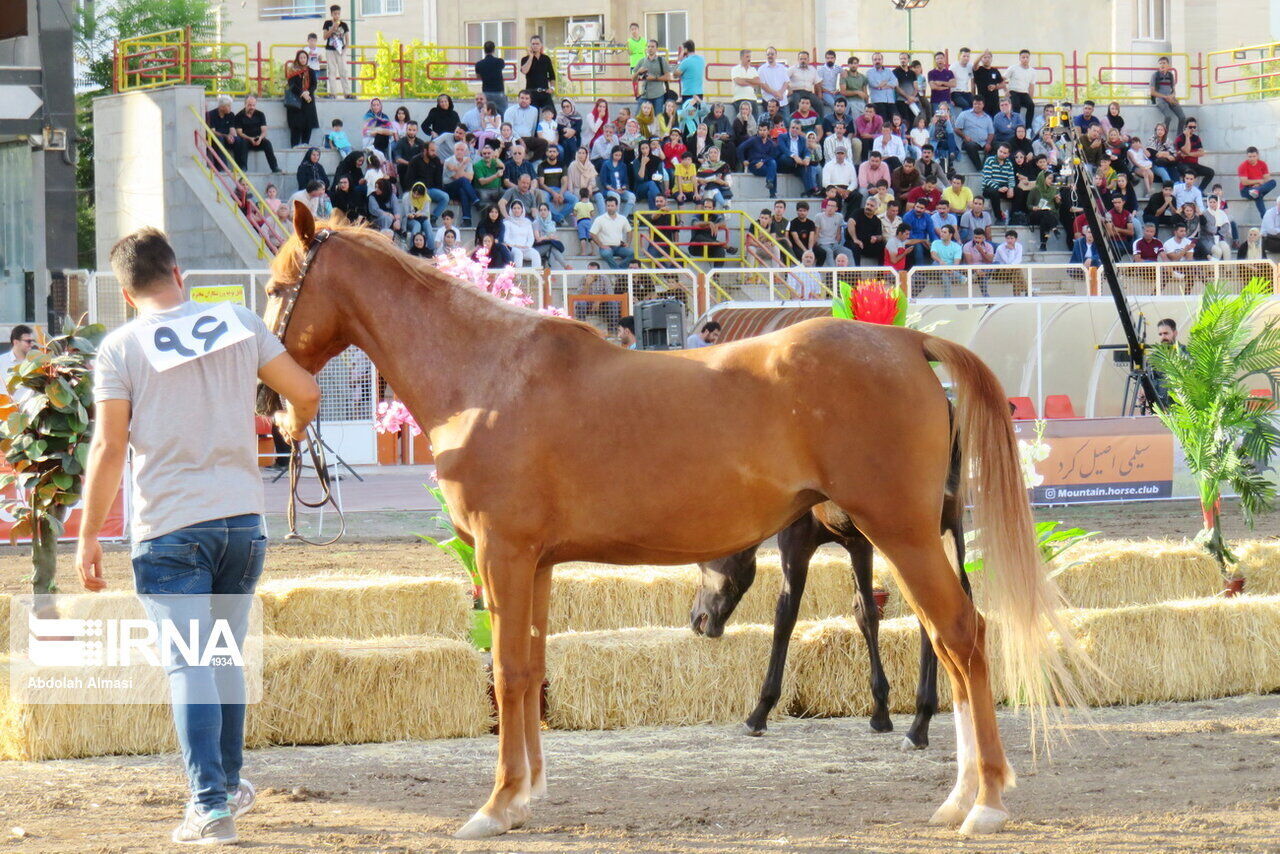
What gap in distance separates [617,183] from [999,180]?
281 inches

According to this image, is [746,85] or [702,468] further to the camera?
[746,85]

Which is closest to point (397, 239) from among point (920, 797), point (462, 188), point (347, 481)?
point (462, 188)

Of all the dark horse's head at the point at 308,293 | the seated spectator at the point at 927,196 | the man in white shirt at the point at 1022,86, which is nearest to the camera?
the dark horse's head at the point at 308,293

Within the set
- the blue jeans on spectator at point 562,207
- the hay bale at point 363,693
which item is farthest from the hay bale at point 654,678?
the blue jeans on spectator at point 562,207

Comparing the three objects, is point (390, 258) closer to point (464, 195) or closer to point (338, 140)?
point (464, 195)

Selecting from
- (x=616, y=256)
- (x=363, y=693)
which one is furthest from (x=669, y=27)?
(x=363, y=693)

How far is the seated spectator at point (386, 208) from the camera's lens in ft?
73.8

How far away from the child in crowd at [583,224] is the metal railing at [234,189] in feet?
15.0

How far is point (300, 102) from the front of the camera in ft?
83.2

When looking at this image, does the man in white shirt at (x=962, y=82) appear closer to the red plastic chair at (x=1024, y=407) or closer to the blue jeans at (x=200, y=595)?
the red plastic chair at (x=1024, y=407)

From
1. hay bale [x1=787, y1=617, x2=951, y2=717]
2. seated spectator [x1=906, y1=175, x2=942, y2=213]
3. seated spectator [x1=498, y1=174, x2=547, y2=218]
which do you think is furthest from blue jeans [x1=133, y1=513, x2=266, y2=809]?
seated spectator [x1=906, y1=175, x2=942, y2=213]

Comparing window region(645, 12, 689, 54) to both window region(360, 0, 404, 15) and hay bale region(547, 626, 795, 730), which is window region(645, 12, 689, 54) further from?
hay bale region(547, 626, 795, 730)

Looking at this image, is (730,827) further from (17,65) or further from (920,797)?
(17,65)

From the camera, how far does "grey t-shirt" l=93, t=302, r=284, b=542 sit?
16.6 feet
